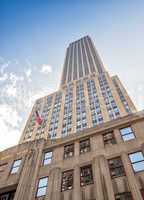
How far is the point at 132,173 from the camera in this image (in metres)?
15.5

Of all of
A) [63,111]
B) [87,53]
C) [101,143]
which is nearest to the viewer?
[101,143]

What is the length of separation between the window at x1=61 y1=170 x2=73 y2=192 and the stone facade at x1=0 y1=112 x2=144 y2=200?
7.5 inches

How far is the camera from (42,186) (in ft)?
60.4

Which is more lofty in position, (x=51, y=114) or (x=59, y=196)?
(x=51, y=114)

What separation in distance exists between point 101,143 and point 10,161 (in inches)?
444

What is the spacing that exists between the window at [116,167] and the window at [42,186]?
6327mm

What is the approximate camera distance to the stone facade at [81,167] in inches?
601

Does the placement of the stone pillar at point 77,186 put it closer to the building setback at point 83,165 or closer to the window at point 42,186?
the building setback at point 83,165

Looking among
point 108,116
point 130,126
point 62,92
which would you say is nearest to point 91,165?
point 130,126

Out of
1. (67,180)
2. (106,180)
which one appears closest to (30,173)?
(67,180)

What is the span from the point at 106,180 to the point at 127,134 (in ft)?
19.3

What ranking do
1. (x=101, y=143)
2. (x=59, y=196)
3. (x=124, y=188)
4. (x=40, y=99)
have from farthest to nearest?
(x=40, y=99), (x=101, y=143), (x=59, y=196), (x=124, y=188)

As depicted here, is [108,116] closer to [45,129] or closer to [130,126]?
[45,129]

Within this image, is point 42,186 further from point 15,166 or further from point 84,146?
point 84,146
